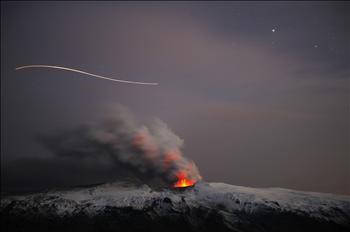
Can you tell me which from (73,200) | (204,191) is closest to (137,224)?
(204,191)

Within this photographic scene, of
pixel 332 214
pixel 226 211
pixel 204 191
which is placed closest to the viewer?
pixel 332 214

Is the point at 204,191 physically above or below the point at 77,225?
above

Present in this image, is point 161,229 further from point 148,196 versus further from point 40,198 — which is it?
point 40,198

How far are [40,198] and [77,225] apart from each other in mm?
38772

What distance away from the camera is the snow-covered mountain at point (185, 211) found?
369 feet

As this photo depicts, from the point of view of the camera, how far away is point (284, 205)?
123688 millimetres

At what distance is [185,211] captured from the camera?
119625 millimetres

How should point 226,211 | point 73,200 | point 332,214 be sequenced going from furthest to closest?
point 73,200, point 226,211, point 332,214

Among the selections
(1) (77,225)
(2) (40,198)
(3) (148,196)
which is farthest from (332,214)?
(2) (40,198)

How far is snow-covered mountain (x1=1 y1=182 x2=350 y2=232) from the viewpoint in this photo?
11244 centimetres

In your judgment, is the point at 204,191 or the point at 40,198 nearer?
the point at 204,191

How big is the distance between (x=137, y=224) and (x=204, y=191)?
3194 cm

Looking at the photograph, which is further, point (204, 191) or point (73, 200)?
point (73, 200)

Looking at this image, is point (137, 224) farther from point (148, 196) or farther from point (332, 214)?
point (332, 214)
